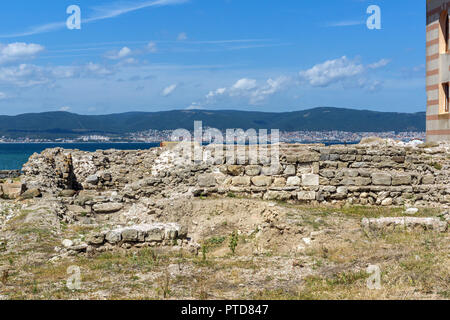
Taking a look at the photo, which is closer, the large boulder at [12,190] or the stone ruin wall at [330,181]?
the stone ruin wall at [330,181]

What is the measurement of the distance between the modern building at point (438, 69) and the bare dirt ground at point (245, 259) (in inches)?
473

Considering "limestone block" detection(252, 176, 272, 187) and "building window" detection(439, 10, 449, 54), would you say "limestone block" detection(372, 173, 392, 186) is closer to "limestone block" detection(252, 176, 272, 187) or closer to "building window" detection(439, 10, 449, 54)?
"limestone block" detection(252, 176, 272, 187)

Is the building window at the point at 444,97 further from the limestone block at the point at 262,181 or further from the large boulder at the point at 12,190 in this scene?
the large boulder at the point at 12,190

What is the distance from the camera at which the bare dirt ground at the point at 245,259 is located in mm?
7711

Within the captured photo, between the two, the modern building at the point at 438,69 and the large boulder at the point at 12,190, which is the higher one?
the modern building at the point at 438,69

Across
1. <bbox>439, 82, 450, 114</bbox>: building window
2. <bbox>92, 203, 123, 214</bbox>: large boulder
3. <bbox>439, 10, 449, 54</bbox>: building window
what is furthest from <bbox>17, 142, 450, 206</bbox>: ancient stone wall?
<bbox>439, 10, 449, 54</bbox>: building window

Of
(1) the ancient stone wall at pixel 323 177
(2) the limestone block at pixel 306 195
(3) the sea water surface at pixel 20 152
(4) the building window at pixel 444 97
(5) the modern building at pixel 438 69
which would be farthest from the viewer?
(3) the sea water surface at pixel 20 152

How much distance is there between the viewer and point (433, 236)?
10.6 m

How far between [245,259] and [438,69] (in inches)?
729

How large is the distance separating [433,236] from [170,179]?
8.59 metres

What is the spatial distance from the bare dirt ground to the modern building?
12.0 metres

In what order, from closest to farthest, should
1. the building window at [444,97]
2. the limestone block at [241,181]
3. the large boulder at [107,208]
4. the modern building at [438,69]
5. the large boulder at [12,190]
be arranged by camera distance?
the limestone block at [241,181] → the large boulder at [107,208] → the large boulder at [12,190] → the modern building at [438,69] → the building window at [444,97]

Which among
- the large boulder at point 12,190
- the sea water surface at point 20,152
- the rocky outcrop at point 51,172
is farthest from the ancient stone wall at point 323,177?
the sea water surface at point 20,152
